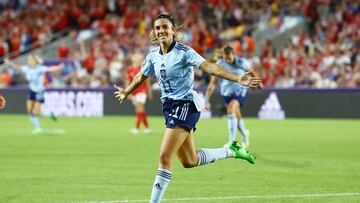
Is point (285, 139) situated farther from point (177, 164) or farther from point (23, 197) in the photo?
point (23, 197)

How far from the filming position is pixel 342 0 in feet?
112

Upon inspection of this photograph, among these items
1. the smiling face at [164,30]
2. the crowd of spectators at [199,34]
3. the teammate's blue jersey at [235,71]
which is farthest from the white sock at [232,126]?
the crowd of spectators at [199,34]

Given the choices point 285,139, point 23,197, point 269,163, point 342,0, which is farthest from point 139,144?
point 342,0

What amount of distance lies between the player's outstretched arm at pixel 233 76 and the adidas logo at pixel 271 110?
22304 mm

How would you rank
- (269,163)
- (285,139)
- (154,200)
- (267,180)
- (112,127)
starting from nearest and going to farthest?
(154,200)
(267,180)
(269,163)
(285,139)
(112,127)

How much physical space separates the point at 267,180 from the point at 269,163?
2.66 metres

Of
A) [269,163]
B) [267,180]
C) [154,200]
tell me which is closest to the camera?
[154,200]

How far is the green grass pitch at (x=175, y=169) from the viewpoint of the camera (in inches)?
447

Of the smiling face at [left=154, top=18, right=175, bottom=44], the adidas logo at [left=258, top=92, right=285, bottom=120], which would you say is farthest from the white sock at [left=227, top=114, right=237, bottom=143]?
the adidas logo at [left=258, top=92, right=285, bottom=120]

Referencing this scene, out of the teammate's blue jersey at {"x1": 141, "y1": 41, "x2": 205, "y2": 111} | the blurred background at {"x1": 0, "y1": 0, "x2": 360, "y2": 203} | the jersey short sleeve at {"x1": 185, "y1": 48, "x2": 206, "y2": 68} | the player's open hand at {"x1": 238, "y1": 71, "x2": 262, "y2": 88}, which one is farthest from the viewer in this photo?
the blurred background at {"x1": 0, "y1": 0, "x2": 360, "y2": 203}

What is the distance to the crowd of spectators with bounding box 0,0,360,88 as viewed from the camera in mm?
31750

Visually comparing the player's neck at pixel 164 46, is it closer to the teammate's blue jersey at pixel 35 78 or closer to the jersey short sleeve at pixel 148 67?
the jersey short sleeve at pixel 148 67

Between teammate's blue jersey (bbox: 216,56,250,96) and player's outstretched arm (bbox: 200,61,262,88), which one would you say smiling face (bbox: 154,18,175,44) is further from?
teammate's blue jersey (bbox: 216,56,250,96)

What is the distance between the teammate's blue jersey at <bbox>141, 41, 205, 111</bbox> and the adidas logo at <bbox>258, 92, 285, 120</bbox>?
857 inches
